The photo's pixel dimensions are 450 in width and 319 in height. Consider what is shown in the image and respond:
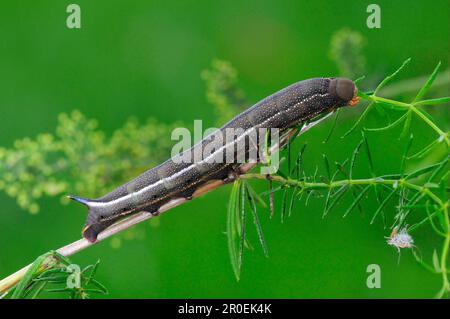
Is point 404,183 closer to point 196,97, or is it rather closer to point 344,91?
point 344,91

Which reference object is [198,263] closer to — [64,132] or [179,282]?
[179,282]

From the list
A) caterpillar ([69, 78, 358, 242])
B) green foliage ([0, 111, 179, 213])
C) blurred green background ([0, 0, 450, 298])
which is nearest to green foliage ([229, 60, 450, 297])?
caterpillar ([69, 78, 358, 242])

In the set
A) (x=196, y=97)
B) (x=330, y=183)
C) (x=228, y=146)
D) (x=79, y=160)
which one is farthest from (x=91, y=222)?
(x=196, y=97)

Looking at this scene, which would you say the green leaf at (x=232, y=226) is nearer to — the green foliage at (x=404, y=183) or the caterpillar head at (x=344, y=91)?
the green foliage at (x=404, y=183)

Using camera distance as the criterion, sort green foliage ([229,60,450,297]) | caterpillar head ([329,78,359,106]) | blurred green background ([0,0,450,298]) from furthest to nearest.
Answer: blurred green background ([0,0,450,298]), caterpillar head ([329,78,359,106]), green foliage ([229,60,450,297])

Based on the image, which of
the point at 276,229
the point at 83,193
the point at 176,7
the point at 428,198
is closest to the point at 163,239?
the point at 276,229

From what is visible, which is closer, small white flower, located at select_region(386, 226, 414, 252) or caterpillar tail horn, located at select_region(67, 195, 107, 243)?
small white flower, located at select_region(386, 226, 414, 252)

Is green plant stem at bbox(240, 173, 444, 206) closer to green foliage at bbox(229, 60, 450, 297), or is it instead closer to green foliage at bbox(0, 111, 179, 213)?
green foliage at bbox(229, 60, 450, 297)
